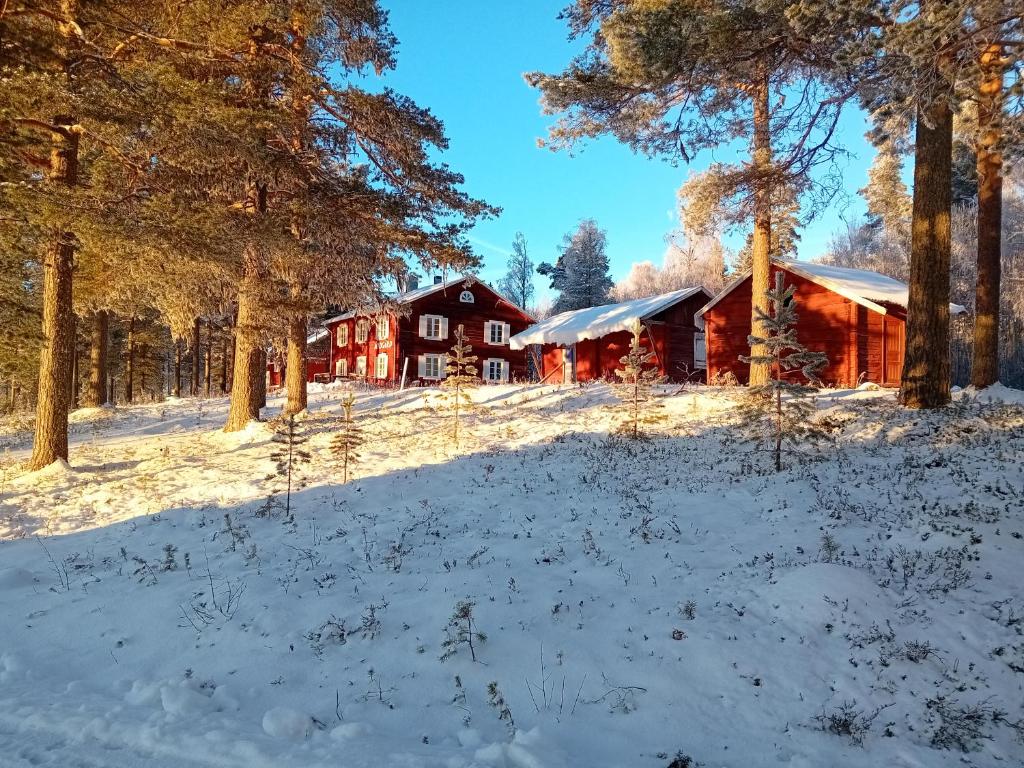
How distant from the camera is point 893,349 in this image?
20.8m

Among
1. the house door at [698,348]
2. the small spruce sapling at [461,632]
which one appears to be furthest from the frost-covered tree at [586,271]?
the small spruce sapling at [461,632]

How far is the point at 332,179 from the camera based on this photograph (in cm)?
1334

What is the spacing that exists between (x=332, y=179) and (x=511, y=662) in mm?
12485

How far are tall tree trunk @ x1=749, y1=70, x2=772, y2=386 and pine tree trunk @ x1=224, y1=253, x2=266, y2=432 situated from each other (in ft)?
39.7

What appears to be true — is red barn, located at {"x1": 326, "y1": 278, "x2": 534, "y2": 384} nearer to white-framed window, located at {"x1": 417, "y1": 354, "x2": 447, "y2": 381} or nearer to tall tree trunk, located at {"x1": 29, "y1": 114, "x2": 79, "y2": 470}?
white-framed window, located at {"x1": 417, "y1": 354, "x2": 447, "y2": 381}

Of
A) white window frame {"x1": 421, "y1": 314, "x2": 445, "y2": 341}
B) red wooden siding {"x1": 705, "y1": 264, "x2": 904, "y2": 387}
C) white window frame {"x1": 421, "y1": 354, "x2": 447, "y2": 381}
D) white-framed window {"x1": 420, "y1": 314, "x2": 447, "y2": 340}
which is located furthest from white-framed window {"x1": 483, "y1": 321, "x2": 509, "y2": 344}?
red wooden siding {"x1": 705, "y1": 264, "x2": 904, "y2": 387}

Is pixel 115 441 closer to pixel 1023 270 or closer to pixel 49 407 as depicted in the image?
pixel 49 407

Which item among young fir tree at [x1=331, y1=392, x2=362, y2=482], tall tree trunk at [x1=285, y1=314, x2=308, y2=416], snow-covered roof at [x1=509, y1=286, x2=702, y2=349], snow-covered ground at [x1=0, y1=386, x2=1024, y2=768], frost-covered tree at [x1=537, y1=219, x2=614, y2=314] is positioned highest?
frost-covered tree at [x1=537, y1=219, x2=614, y2=314]

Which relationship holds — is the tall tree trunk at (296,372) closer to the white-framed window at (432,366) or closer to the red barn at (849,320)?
the red barn at (849,320)

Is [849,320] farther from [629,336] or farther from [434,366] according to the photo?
[434,366]

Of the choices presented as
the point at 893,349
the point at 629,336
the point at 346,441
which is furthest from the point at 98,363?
the point at 893,349

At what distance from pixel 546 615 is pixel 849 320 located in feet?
69.5

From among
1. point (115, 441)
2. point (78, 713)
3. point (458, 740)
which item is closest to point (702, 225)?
point (458, 740)

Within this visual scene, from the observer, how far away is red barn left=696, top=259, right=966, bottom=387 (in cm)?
2069
